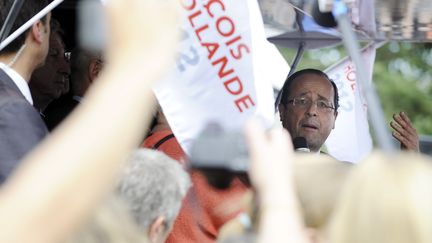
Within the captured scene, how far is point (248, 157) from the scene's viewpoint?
2.30 meters

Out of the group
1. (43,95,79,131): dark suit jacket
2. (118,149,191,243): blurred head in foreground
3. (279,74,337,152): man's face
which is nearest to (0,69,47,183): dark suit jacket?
(118,149,191,243): blurred head in foreground

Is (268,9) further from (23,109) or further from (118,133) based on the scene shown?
(118,133)

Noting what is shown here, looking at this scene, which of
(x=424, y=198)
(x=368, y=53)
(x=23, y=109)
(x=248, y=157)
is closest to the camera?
(x=424, y=198)

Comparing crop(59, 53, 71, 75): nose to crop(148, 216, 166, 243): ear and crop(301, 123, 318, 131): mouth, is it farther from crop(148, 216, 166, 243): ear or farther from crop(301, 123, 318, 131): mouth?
crop(148, 216, 166, 243): ear

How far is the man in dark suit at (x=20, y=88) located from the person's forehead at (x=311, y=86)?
6.33ft

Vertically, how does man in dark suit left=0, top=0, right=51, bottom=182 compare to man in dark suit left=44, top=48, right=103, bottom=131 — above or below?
above

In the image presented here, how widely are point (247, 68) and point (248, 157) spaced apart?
1885mm

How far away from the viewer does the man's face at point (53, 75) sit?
5.75 m

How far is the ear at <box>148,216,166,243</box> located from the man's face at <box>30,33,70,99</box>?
10.2ft

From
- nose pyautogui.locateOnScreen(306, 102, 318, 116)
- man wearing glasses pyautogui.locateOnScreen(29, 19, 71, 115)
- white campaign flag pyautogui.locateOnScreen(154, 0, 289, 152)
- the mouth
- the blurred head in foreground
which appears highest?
the blurred head in foreground

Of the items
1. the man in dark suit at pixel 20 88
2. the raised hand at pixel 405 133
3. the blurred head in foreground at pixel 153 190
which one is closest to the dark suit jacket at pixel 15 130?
the man in dark suit at pixel 20 88

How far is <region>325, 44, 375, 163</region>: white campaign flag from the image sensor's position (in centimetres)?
626

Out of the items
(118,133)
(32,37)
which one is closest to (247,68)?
(32,37)

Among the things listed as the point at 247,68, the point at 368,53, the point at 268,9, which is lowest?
the point at 368,53
